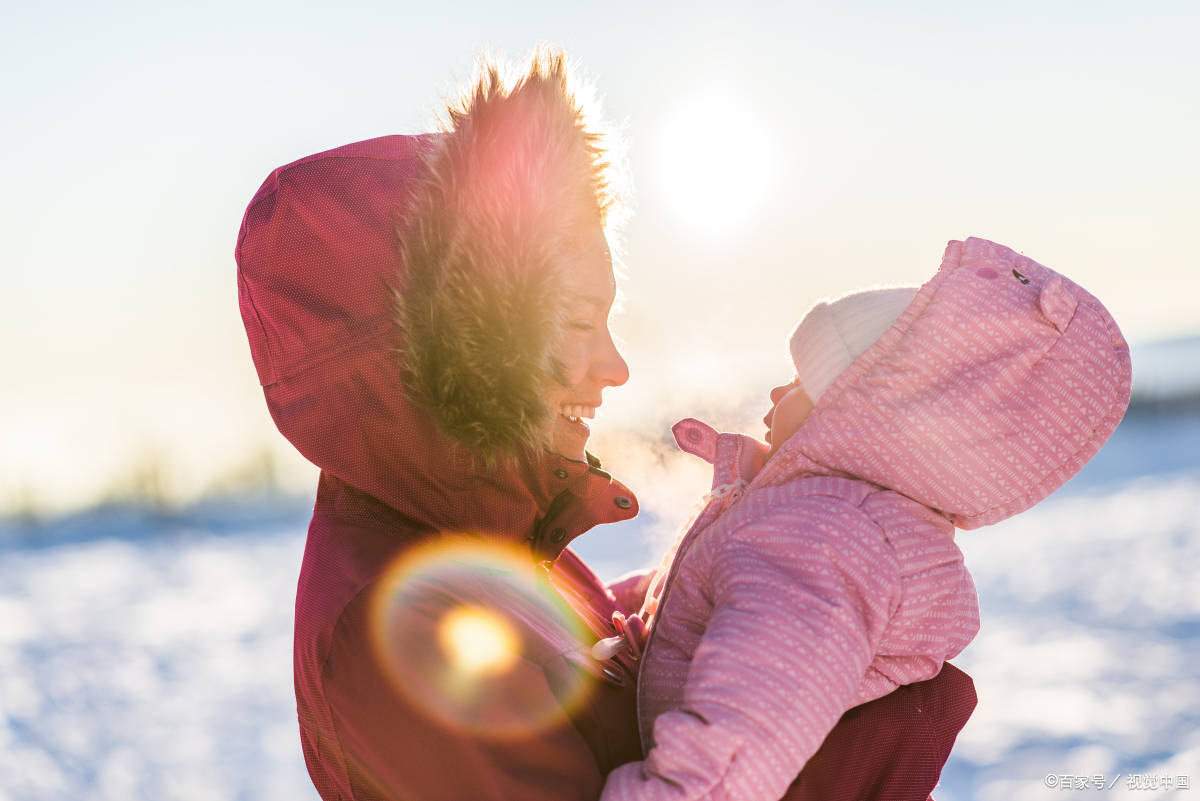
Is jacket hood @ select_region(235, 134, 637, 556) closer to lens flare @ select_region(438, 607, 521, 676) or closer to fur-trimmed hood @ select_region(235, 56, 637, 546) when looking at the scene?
fur-trimmed hood @ select_region(235, 56, 637, 546)

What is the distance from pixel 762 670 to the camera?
3.24 feet

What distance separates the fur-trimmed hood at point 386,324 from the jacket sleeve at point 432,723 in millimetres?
279

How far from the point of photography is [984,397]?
1194 mm

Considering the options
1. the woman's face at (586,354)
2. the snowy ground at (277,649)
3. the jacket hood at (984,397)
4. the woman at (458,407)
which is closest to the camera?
the woman at (458,407)

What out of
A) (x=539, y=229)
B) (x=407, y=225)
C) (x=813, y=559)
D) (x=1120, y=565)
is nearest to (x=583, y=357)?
(x=539, y=229)

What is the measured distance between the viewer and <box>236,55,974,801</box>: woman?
108 centimetres

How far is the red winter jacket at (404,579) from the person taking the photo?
1015 millimetres

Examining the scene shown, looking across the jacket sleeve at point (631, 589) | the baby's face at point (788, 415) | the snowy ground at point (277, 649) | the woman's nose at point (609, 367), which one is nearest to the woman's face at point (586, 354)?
the woman's nose at point (609, 367)

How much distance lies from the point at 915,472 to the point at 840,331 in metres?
0.24

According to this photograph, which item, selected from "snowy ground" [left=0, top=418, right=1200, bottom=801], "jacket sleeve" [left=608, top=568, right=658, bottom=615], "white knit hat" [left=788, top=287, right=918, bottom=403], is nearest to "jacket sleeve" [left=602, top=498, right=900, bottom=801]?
"white knit hat" [left=788, top=287, right=918, bottom=403]

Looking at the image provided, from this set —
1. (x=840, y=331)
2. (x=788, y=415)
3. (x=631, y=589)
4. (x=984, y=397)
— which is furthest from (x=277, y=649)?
(x=984, y=397)

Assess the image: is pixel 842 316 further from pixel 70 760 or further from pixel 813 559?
pixel 70 760

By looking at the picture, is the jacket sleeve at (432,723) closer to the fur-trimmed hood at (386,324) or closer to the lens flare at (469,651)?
the lens flare at (469,651)

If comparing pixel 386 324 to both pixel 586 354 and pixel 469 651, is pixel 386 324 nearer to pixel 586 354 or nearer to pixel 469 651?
pixel 586 354
